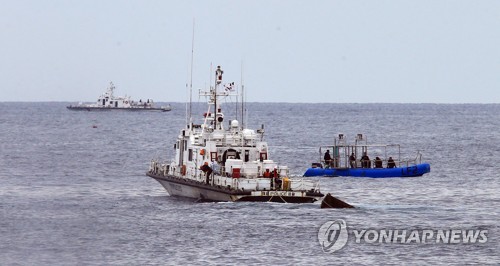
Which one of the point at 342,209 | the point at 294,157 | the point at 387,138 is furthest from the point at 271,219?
the point at 387,138

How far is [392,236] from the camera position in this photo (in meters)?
44.9

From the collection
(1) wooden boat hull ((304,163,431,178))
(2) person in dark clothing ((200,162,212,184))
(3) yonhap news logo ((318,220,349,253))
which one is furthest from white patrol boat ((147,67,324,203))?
(1) wooden boat hull ((304,163,431,178))

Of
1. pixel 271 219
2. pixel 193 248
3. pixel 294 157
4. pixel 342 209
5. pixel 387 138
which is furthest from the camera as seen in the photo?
pixel 387 138

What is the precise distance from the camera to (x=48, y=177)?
7250 cm

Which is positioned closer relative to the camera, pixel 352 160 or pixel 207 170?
pixel 207 170

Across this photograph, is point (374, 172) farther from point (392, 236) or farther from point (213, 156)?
point (392, 236)

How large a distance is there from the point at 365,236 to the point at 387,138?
105021 mm

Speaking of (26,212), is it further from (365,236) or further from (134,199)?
(365,236)

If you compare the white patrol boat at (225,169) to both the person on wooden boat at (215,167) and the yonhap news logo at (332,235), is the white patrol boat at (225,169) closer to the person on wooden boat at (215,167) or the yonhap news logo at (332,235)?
the person on wooden boat at (215,167)

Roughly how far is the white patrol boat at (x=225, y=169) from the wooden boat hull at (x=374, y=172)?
19739 mm

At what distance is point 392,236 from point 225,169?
12.3 metres

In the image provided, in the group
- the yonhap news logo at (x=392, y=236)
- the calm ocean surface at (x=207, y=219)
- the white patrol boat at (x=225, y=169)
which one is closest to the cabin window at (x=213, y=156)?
the white patrol boat at (x=225, y=169)

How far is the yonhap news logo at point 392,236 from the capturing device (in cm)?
4353

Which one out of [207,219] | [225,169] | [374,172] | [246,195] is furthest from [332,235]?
[374,172]
